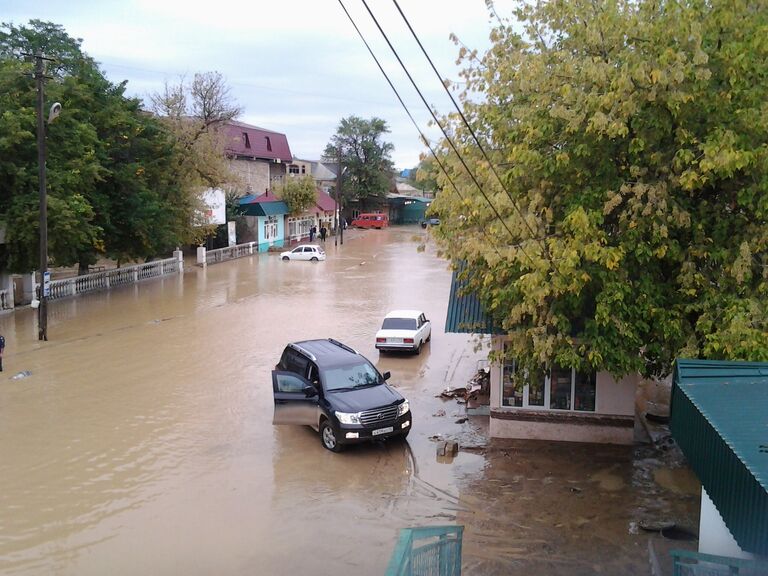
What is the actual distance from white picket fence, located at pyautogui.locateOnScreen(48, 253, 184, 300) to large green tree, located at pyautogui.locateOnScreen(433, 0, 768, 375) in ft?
70.1

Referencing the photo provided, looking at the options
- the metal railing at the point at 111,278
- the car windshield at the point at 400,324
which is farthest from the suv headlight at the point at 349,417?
the metal railing at the point at 111,278

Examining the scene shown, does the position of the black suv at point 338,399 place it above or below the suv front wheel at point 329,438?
above

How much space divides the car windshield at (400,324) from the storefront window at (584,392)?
335 inches

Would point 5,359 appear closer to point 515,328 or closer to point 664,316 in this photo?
point 515,328

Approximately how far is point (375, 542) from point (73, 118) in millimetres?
24493

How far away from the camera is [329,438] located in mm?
13594

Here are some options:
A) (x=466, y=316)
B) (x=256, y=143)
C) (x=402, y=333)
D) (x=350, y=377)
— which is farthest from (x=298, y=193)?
(x=466, y=316)

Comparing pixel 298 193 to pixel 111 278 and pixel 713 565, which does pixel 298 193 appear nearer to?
pixel 111 278

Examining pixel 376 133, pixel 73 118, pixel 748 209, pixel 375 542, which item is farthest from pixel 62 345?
pixel 376 133

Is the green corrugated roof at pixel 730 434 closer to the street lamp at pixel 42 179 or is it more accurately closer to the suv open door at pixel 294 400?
the suv open door at pixel 294 400

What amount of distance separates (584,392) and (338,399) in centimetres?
476

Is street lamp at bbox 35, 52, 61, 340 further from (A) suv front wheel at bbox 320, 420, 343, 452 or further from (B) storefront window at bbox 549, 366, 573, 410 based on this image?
(B) storefront window at bbox 549, 366, 573, 410

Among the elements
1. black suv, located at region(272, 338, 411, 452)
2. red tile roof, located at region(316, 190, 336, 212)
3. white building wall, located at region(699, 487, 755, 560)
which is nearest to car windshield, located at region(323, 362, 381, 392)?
black suv, located at region(272, 338, 411, 452)

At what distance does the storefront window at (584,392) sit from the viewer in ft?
45.1
